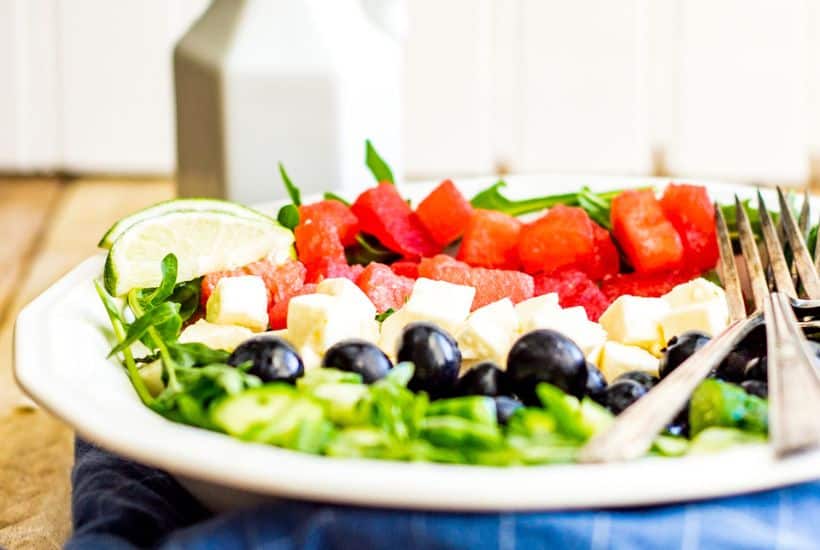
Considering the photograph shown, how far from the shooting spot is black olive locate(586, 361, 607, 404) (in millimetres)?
916

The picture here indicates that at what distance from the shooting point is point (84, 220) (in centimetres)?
262

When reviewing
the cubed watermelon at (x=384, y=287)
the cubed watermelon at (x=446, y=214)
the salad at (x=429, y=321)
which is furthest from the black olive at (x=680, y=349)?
the cubed watermelon at (x=446, y=214)

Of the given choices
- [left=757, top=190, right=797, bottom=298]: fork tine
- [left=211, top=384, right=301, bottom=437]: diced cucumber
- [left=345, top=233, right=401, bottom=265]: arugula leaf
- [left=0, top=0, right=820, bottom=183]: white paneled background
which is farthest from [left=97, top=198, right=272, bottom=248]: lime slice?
[left=0, top=0, right=820, bottom=183]: white paneled background

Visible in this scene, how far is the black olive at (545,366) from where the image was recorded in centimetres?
91

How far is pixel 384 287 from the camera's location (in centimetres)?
124

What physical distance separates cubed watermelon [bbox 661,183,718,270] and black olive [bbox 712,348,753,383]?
1.27 feet

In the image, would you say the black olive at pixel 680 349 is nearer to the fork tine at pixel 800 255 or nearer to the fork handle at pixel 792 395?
the fork handle at pixel 792 395

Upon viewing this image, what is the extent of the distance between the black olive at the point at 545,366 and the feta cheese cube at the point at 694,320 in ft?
0.63

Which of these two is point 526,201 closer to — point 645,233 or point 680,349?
point 645,233

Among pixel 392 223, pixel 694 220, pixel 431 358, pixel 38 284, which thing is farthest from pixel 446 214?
pixel 38 284

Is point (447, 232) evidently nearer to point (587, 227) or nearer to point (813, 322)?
point (587, 227)

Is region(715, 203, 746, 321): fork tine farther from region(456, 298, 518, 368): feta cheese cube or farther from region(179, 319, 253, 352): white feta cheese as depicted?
region(179, 319, 253, 352): white feta cheese

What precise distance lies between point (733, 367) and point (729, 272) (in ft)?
1.02

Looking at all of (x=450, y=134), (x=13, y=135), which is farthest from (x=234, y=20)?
(x=13, y=135)
